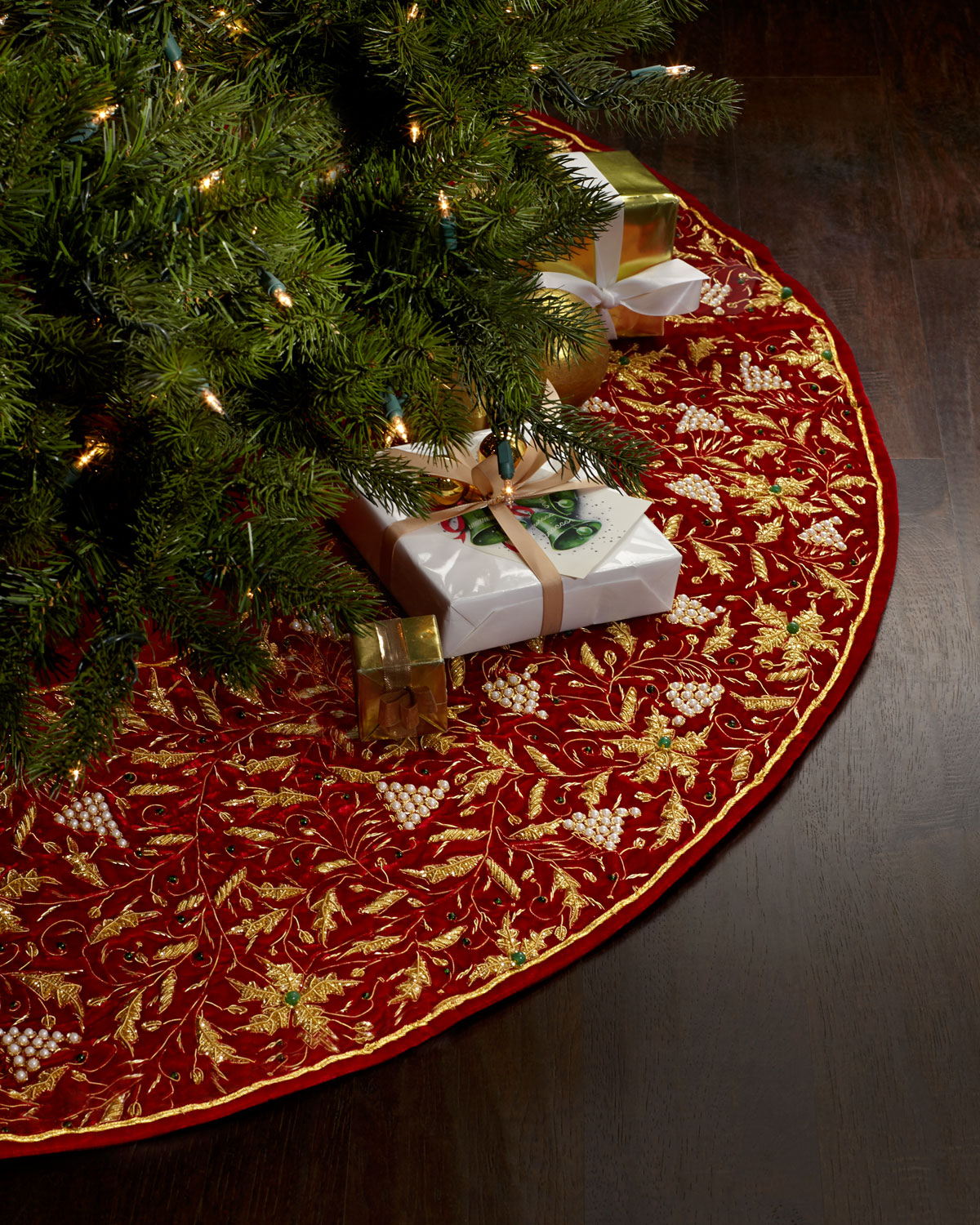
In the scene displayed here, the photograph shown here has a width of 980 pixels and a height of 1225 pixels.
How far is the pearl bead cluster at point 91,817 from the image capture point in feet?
4.00

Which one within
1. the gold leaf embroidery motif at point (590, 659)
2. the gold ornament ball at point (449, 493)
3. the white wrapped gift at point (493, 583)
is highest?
the gold ornament ball at point (449, 493)

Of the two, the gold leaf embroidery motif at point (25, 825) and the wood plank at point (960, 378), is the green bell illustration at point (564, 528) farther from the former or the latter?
the gold leaf embroidery motif at point (25, 825)

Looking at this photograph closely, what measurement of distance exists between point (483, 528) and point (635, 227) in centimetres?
54

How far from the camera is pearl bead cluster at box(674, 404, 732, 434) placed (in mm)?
1604

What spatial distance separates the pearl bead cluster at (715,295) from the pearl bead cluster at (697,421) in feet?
0.69

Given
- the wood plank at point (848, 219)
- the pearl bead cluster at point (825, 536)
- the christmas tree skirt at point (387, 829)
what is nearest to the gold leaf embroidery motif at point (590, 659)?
the christmas tree skirt at point (387, 829)

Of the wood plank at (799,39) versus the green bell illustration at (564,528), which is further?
the wood plank at (799,39)

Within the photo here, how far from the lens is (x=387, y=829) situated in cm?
123

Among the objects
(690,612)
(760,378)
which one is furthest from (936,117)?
(690,612)

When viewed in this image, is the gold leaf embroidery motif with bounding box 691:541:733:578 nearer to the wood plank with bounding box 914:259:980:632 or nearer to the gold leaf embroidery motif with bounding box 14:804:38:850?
the wood plank with bounding box 914:259:980:632

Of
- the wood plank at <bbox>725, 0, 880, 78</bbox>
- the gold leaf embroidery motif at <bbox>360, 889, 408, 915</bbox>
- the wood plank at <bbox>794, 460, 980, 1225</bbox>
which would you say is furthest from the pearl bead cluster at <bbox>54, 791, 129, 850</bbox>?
the wood plank at <bbox>725, 0, 880, 78</bbox>

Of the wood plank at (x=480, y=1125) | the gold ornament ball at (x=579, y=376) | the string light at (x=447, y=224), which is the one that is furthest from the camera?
the gold ornament ball at (x=579, y=376)

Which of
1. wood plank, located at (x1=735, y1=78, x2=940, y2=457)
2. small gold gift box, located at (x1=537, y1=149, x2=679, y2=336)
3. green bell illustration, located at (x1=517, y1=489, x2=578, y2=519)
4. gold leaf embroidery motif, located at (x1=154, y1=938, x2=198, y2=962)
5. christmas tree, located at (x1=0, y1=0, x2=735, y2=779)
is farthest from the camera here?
wood plank, located at (x1=735, y1=78, x2=940, y2=457)

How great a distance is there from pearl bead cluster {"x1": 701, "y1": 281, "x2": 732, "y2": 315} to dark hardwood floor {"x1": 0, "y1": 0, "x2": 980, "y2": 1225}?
449 mm
